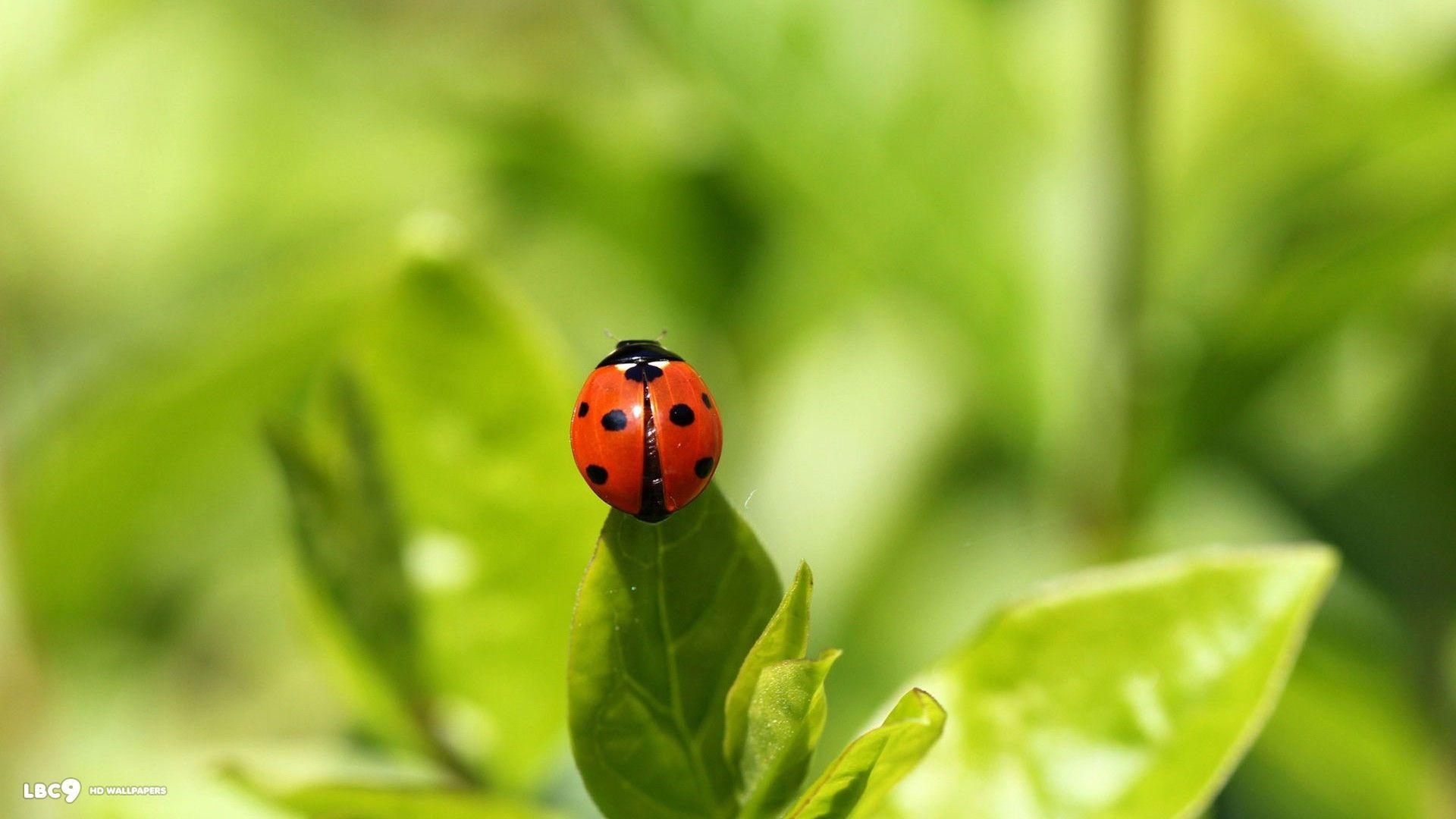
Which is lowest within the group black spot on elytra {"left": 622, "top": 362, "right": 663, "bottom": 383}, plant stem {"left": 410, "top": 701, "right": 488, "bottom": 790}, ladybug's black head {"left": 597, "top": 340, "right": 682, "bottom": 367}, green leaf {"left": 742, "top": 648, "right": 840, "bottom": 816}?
green leaf {"left": 742, "top": 648, "right": 840, "bottom": 816}

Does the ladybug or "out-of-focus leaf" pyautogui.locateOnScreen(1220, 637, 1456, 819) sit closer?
the ladybug

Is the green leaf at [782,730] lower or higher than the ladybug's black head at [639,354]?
lower

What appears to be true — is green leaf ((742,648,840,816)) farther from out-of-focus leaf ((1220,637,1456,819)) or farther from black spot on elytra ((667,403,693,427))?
out-of-focus leaf ((1220,637,1456,819))

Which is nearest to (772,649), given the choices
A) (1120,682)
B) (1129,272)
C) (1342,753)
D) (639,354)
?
(1120,682)

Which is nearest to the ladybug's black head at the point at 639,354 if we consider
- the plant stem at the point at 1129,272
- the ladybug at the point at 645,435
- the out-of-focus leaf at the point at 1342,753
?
the ladybug at the point at 645,435

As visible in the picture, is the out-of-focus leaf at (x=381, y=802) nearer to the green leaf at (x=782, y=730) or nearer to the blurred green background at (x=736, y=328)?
the blurred green background at (x=736, y=328)

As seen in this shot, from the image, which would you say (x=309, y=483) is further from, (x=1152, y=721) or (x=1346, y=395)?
(x=1346, y=395)

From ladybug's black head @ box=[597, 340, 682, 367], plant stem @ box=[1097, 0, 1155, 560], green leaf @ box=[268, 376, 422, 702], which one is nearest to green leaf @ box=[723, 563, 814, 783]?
green leaf @ box=[268, 376, 422, 702]
